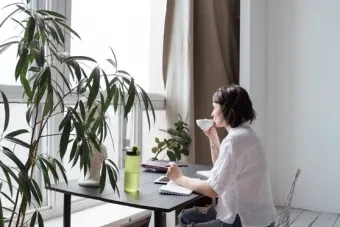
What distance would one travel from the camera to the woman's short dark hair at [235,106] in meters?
1.90

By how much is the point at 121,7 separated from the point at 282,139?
6.24ft

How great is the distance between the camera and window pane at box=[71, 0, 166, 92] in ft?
8.79

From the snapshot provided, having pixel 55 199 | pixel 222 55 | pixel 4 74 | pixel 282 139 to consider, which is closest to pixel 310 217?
pixel 282 139

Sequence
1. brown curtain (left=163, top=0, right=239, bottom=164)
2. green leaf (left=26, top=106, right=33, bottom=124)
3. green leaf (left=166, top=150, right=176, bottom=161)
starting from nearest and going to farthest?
green leaf (left=26, top=106, right=33, bottom=124) < green leaf (left=166, top=150, right=176, bottom=161) < brown curtain (left=163, top=0, right=239, bottom=164)

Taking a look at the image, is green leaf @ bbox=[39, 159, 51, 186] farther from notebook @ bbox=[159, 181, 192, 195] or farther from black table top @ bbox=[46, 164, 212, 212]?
notebook @ bbox=[159, 181, 192, 195]

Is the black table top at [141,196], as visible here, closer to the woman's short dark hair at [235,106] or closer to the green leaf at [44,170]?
the green leaf at [44,170]

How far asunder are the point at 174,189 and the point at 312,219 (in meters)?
2.11

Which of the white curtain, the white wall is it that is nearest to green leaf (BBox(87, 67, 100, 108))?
the white curtain

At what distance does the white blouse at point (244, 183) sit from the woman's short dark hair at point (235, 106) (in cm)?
9

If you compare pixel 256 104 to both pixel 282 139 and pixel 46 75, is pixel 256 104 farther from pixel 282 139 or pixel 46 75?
pixel 46 75

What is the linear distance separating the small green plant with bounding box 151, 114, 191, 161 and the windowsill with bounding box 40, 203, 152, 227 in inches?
17.8

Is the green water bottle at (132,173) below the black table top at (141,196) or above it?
above

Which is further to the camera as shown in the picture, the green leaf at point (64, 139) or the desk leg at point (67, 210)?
the desk leg at point (67, 210)

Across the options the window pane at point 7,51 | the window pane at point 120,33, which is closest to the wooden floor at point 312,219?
the window pane at point 120,33
